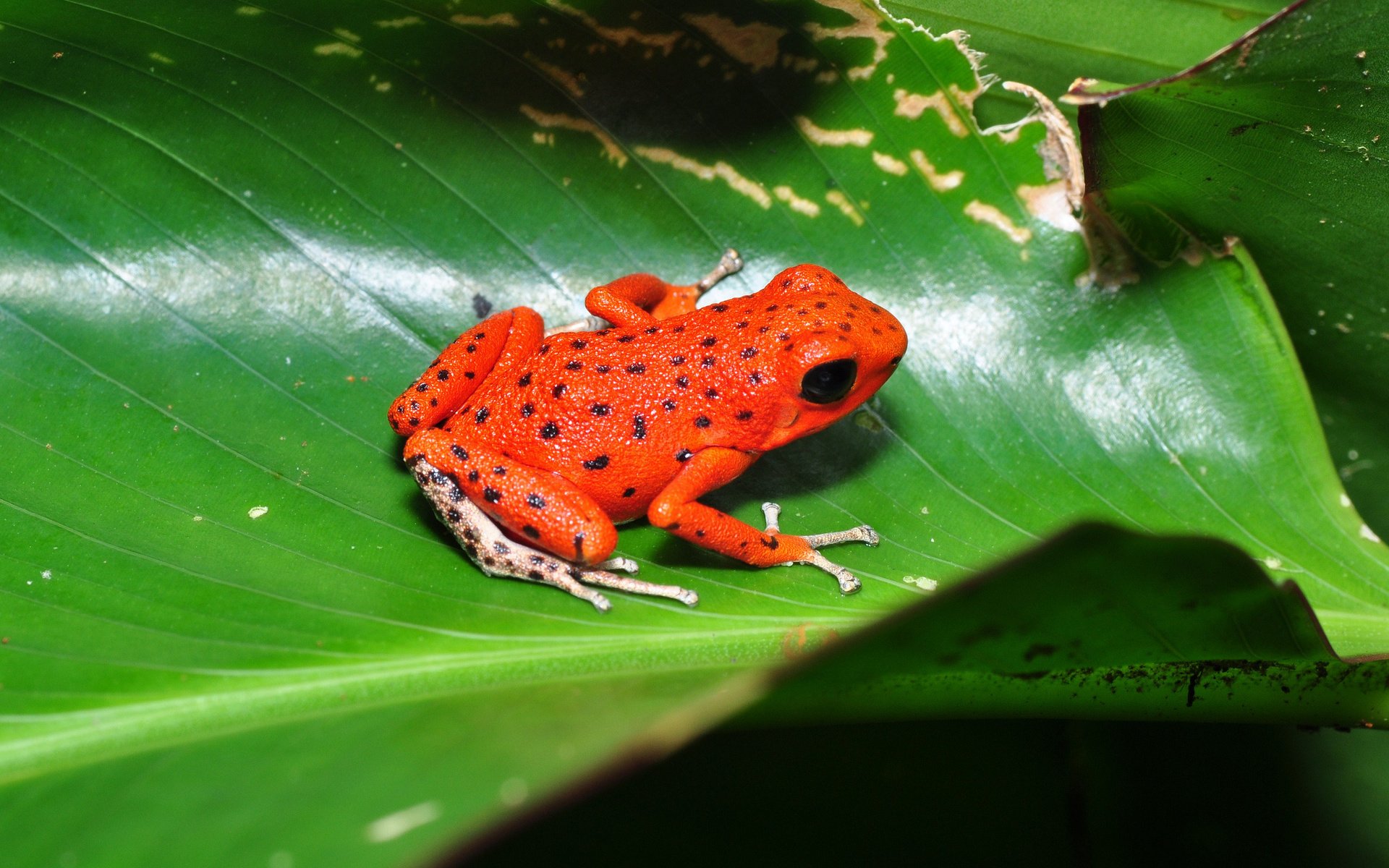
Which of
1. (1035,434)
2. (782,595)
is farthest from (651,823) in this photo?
(1035,434)

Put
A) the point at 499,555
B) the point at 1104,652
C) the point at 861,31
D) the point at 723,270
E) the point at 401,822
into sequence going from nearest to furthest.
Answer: the point at 401,822, the point at 1104,652, the point at 499,555, the point at 861,31, the point at 723,270

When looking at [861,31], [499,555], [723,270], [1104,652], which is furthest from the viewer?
[723,270]

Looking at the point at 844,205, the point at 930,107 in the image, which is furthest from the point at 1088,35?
the point at 844,205

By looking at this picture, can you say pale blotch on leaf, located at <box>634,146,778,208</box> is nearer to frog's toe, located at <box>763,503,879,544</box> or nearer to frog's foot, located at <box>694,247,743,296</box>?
frog's foot, located at <box>694,247,743,296</box>

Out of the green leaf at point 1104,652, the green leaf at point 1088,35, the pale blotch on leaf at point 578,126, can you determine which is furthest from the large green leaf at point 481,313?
the green leaf at point 1088,35

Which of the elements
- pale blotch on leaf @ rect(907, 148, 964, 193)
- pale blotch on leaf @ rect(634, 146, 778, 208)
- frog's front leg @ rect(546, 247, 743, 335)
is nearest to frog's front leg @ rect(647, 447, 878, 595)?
frog's front leg @ rect(546, 247, 743, 335)

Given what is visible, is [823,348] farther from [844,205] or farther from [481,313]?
[481,313]

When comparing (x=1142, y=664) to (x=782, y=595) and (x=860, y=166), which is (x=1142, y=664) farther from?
(x=860, y=166)
